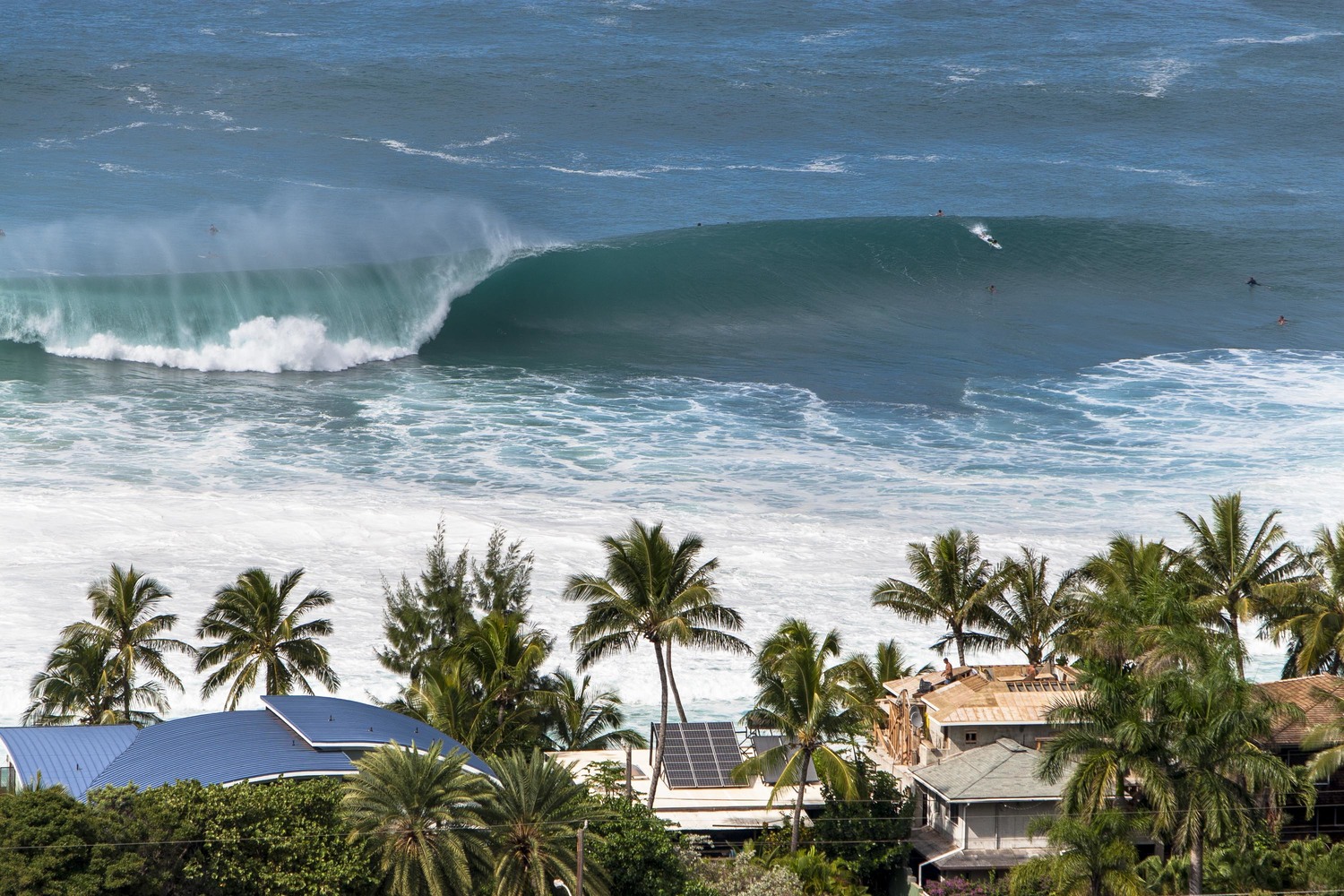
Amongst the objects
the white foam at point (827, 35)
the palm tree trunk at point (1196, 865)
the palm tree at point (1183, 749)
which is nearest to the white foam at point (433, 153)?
the white foam at point (827, 35)

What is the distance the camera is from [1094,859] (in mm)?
20750

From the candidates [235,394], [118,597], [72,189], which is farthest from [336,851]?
[72,189]

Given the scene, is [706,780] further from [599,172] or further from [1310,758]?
[599,172]

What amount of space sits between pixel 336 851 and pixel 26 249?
46896 millimetres

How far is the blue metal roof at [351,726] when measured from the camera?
72.0 ft

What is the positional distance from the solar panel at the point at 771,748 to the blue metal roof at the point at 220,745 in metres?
4.93

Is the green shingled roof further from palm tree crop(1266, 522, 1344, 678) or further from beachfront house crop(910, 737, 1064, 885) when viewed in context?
palm tree crop(1266, 522, 1344, 678)

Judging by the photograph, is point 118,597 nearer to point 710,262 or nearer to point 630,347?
point 630,347

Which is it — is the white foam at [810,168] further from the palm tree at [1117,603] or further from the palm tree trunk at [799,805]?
the palm tree trunk at [799,805]

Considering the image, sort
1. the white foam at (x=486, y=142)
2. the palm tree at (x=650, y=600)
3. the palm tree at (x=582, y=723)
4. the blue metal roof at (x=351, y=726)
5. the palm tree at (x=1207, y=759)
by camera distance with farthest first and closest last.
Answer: the white foam at (x=486, y=142)
the palm tree at (x=582, y=723)
the palm tree at (x=650, y=600)
the blue metal roof at (x=351, y=726)
the palm tree at (x=1207, y=759)

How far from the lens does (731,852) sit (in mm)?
24062

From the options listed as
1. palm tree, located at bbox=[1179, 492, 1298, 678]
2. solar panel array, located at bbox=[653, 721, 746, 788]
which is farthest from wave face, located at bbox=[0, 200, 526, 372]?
palm tree, located at bbox=[1179, 492, 1298, 678]

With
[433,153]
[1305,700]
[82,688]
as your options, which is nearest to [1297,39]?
[433,153]

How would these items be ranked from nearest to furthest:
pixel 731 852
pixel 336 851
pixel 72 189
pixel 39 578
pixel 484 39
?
1. pixel 336 851
2. pixel 731 852
3. pixel 39 578
4. pixel 72 189
5. pixel 484 39
